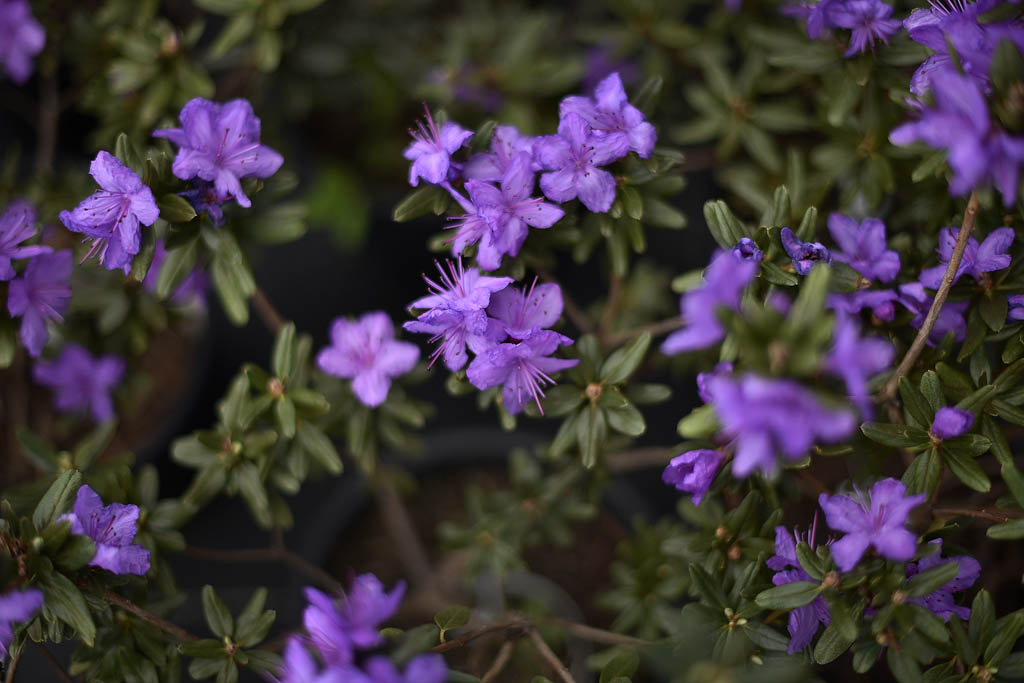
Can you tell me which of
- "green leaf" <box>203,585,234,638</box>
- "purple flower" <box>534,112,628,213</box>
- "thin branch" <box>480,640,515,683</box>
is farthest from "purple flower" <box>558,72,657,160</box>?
"green leaf" <box>203,585,234,638</box>

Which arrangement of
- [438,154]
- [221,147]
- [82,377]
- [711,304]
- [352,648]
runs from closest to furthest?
[711,304] → [352,648] → [438,154] → [221,147] → [82,377]

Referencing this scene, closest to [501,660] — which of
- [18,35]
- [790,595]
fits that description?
[790,595]

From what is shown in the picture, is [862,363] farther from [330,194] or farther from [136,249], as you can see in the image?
[330,194]

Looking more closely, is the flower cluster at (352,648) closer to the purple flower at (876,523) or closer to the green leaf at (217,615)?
A: the green leaf at (217,615)

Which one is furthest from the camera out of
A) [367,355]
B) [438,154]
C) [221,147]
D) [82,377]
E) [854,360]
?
[82,377]

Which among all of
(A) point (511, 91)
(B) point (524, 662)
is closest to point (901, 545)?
(B) point (524, 662)

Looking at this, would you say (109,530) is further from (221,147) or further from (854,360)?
(854,360)

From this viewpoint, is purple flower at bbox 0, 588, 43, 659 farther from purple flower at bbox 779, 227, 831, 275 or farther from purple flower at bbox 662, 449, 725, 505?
purple flower at bbox 779, 227, 831, 275
